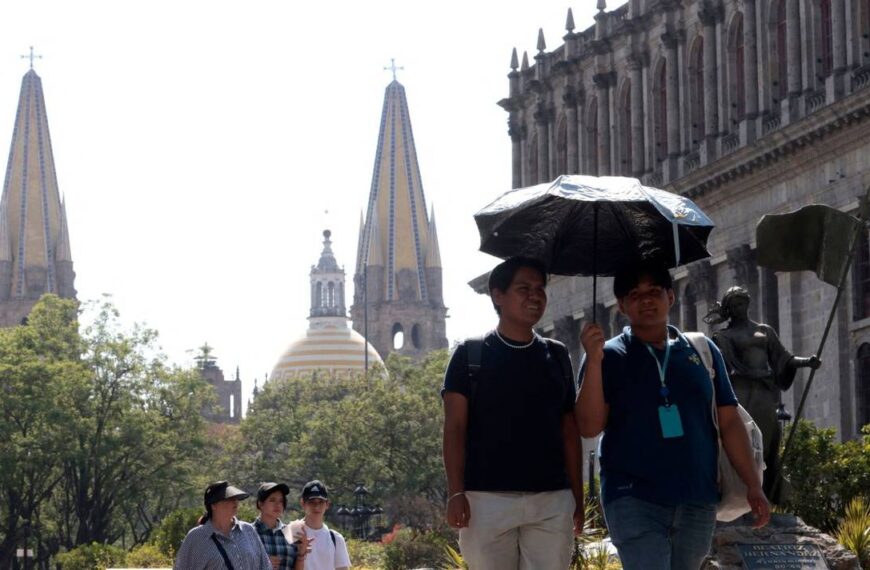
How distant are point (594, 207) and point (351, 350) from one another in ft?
497

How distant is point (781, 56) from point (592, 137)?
1454 cm

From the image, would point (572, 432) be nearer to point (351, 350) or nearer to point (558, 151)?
point (558, 151)

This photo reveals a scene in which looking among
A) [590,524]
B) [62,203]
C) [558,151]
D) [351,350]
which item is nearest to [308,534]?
[590,524]

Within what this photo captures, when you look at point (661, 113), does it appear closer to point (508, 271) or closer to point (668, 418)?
point (508, 271)

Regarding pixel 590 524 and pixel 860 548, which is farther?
pixel 590 524

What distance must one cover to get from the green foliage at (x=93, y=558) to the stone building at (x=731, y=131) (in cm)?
1550

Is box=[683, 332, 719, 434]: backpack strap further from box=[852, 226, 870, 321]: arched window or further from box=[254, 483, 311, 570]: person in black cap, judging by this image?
box=[852, 226, 870, 321]: arched window

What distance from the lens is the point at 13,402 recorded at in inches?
2709

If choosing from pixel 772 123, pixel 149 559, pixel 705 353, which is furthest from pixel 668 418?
pixel 772 123

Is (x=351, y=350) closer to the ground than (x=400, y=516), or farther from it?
farther from it

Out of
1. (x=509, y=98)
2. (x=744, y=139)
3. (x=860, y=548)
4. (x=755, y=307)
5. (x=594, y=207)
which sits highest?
(x=509, y=98)

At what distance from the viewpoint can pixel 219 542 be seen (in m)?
14.0

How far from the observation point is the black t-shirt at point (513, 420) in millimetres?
11227

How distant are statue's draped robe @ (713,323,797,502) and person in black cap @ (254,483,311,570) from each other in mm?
5241
